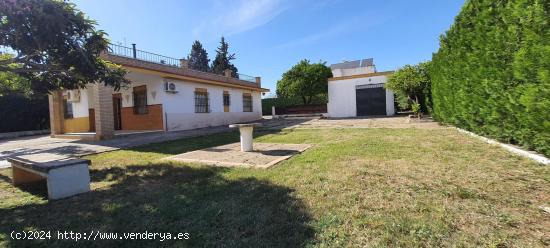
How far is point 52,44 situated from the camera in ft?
15.3

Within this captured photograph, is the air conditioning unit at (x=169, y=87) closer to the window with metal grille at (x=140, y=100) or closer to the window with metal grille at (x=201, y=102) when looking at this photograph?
the window with metal grille at (x=140, y=100)

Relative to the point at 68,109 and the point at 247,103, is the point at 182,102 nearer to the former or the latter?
the point at 68,109

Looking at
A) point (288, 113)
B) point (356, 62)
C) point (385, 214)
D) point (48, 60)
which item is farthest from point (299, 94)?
point (385, 214)

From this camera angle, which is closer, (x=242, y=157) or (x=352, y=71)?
(x=242, y=157)

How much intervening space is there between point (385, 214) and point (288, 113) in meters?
26.9

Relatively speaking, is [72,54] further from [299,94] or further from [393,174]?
[299,94]

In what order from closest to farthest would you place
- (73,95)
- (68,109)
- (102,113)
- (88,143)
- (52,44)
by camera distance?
(52,44) → (88,143) → (102,113) → (73,95) → (68,109)

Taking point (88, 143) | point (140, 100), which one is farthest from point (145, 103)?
A: point (88, 143)

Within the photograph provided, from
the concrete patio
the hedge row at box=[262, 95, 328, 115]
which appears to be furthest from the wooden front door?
the hedge row at box=[262, 95, 328, 115]

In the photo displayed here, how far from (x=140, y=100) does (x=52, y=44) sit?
418 inches

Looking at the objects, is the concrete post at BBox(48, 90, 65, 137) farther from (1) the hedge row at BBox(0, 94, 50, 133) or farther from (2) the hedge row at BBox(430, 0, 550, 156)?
(2) the hedge row at BBox(430, 0, 550, 156)

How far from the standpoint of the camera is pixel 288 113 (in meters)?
29.3

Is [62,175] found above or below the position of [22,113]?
below

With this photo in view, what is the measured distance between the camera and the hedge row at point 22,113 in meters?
16.2
